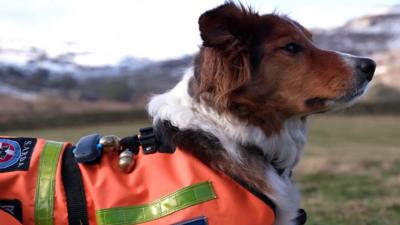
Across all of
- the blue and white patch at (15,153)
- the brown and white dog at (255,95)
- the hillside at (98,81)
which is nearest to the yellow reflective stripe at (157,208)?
the brown and white dog at (255,95)

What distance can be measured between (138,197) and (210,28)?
3.87 ft

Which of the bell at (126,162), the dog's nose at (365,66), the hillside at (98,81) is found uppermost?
the hillside at (98,81)

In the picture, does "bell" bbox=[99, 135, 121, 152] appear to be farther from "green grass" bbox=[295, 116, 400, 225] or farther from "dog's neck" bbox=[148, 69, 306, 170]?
"green grass" bbox=[295, 116, 400, 225]

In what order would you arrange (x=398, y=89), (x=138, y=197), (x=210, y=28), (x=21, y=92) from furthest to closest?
1. (x=21, y=92)
2. (x=398, y=89)
3. (x=210, y=28)
4. (x=138, y=197)

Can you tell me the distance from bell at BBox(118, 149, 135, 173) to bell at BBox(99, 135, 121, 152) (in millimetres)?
119

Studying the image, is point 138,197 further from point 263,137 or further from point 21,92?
point 21,92

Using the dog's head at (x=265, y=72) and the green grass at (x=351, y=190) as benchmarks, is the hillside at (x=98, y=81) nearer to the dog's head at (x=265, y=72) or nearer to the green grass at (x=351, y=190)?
the green grass at (x=351, y=190)

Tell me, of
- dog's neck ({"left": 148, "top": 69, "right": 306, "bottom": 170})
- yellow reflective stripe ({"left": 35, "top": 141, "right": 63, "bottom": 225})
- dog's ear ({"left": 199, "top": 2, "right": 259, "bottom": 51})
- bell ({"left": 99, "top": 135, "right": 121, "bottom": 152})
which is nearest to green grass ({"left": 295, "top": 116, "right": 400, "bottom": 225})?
dog's neck ({"left": 148, "top": 69, "right": 306, "bottom": 170})

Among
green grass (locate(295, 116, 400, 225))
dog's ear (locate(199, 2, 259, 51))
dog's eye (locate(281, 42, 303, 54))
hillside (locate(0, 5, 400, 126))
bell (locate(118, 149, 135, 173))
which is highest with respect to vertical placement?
hillside (locate(0, 5, 400, 126))

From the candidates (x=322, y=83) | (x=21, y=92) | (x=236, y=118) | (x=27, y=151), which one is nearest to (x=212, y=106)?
(x=236, y=118)

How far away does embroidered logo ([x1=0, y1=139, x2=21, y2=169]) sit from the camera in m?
3.64

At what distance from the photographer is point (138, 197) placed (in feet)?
11.6

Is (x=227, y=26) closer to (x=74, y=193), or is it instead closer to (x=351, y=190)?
(x=74, y=193)

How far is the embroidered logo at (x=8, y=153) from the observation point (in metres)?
3.64
